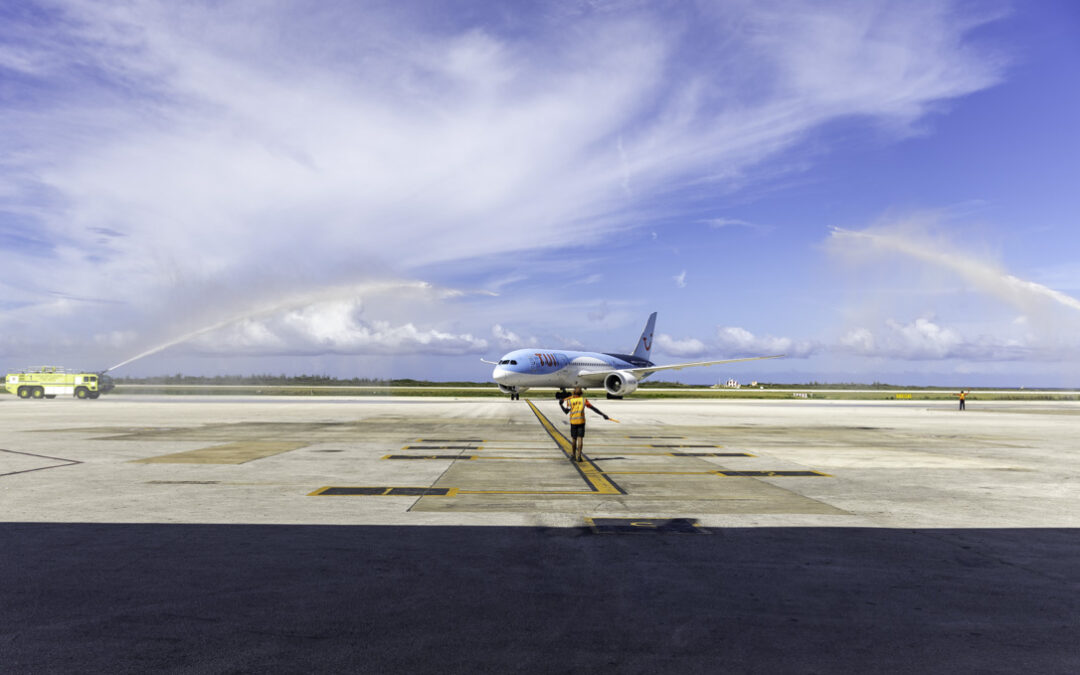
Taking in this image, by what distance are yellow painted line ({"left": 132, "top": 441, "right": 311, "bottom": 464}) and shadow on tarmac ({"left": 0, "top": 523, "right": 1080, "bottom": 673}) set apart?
740 centimetres

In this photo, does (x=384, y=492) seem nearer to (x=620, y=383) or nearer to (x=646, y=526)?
(x=646, y=526)

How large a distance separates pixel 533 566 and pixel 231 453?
1356 cm

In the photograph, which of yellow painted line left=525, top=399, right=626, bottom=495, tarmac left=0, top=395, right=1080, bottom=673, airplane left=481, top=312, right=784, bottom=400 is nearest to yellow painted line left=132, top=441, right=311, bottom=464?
tarmac left=0, top=395, right=1080, bottom=673

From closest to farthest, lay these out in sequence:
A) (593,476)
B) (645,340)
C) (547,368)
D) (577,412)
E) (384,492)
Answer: (384,492)
(593,476)
(577,412)
(547,368)
(645,340)

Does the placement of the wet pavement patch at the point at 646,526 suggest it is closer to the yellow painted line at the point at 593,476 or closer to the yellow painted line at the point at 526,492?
the yellow painted line at the point at 526,492

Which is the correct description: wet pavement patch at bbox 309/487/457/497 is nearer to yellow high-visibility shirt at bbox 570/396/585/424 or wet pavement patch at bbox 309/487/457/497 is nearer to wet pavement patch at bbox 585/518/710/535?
wet pavement patch at bbox 585/518/710/535

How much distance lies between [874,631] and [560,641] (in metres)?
2.69

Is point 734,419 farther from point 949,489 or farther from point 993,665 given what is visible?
point 993,665

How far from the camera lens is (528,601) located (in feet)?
20.0

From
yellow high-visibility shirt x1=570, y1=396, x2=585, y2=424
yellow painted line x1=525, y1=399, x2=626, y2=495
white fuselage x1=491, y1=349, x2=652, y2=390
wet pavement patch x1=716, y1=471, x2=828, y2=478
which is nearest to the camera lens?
yellow painted line x1=525, y1=399, x2=626, y2=495

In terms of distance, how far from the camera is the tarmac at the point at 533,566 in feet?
16.5

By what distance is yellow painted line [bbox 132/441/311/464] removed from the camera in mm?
16141

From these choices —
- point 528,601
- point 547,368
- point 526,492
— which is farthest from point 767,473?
point 547,368

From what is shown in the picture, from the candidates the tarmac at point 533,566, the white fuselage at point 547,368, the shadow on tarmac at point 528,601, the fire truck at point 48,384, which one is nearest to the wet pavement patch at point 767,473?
the tarmac at point 533,566
